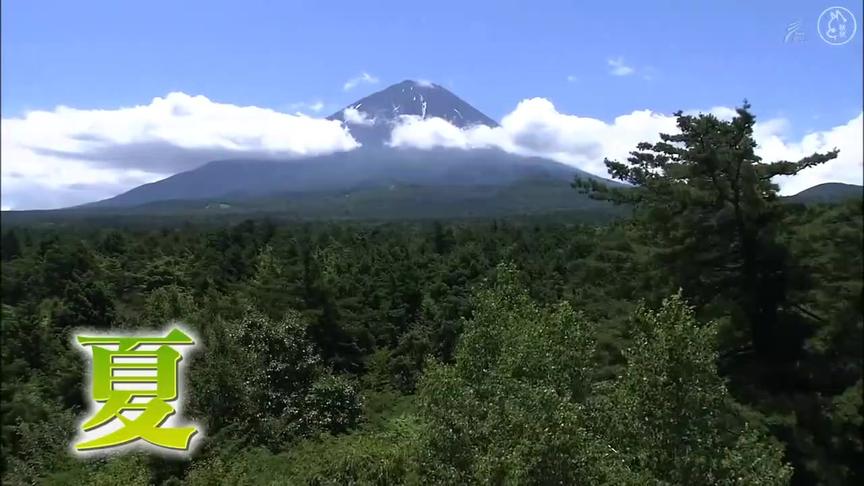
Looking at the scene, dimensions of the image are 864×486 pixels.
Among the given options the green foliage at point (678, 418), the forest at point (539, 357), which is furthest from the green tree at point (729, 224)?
the green foliage at point (678, 418)

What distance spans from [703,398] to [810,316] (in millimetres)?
5750

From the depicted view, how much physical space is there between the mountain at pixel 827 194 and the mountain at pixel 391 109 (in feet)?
110

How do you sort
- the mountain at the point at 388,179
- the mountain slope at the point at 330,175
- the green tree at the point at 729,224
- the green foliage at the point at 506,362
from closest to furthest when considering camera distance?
the green foliage at the point at 506,362 → the green tree at the point at 729,224 → the mountain at the point at 388,179 → the mountain slope at the point at 330,175

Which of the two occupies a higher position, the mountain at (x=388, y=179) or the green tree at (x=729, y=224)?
the mountain at (x=388, y=179)

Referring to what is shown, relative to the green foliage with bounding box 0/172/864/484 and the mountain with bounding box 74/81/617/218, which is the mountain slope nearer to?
the mountain with bounding box 74/81/617/218

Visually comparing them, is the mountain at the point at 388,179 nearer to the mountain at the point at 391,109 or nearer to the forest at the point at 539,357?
the mountain at the point at 391,109

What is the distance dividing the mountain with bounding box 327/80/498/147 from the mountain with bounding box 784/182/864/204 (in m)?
33.6

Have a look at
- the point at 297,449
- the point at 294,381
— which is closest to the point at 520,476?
the point at 297,449

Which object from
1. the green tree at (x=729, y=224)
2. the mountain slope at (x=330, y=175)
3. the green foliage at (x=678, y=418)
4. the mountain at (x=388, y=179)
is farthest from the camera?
the mountain slope at (x=330, y=175)

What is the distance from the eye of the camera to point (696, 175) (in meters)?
13.2

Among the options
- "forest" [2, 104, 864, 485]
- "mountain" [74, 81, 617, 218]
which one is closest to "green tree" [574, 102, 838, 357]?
"forest" [2, 104, 864, 485]

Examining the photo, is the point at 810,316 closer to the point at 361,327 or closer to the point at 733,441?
the point at 733,441

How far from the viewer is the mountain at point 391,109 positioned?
4825 centimetres

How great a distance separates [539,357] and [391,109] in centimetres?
4232
